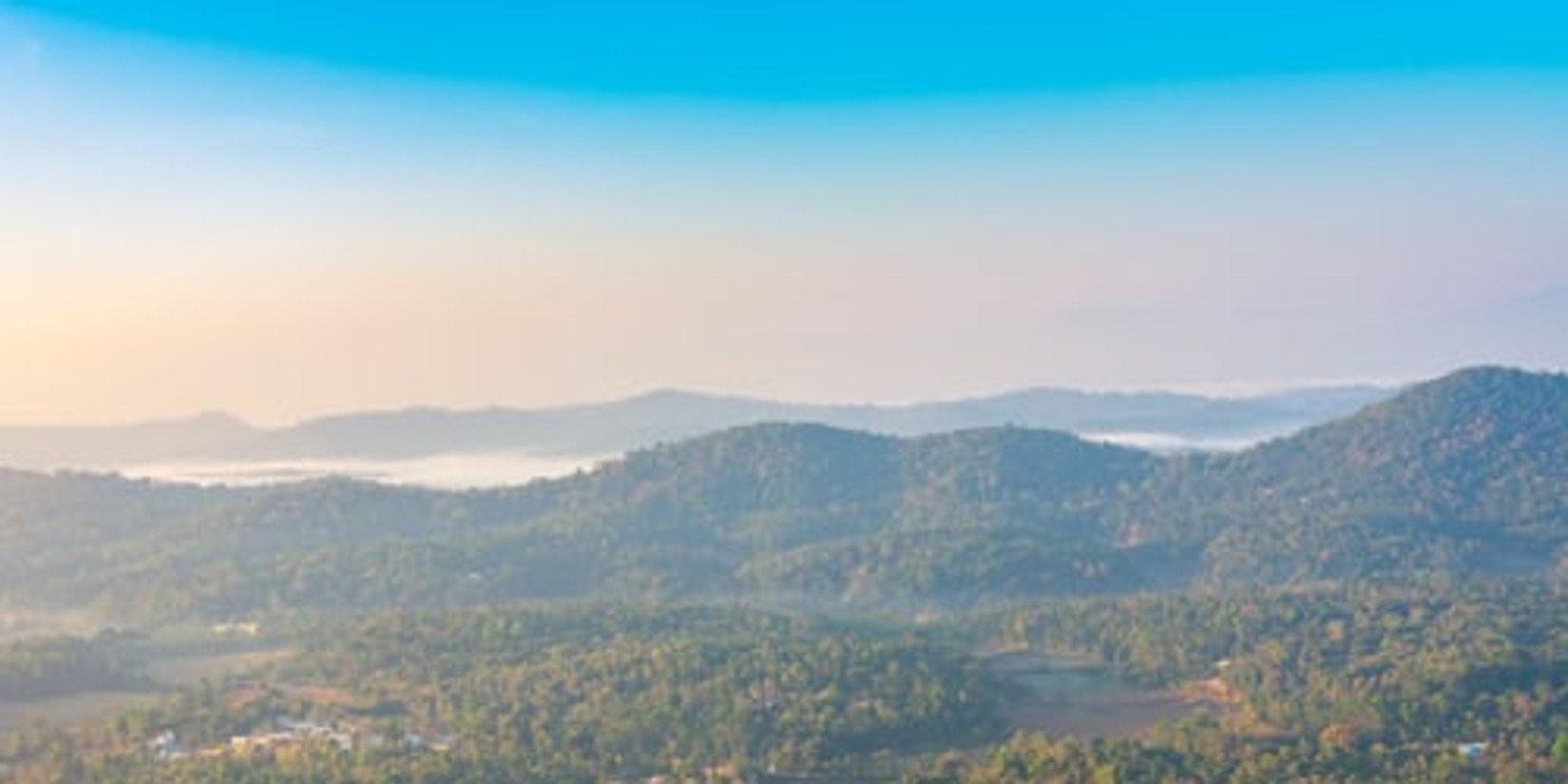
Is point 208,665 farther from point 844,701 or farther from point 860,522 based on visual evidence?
point 860,522

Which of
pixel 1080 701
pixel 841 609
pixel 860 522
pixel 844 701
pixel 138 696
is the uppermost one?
pixel 860 522

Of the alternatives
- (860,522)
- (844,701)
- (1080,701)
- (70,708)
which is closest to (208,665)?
(70,708)

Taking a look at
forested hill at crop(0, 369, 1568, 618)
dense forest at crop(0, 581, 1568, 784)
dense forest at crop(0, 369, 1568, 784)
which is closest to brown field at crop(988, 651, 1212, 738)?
dense forest at crop(0, 369, 1568, 784)

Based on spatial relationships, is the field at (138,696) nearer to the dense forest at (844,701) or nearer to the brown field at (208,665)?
the brown field at (208,665)

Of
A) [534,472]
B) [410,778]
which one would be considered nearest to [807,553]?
[410,778]

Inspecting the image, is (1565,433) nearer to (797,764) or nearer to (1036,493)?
(1036,493)

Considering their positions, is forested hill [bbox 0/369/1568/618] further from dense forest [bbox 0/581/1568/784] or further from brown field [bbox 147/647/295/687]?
dense forest [bbox 0/581/1568/784]
